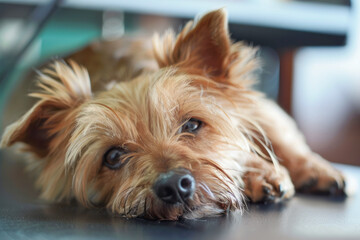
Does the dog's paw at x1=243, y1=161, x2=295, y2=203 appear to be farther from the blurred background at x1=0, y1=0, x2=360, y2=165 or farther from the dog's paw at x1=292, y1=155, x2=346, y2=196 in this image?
the blurred background at x1=0, y1=0, x2=360, y2=165

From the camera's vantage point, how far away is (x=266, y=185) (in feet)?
5.57

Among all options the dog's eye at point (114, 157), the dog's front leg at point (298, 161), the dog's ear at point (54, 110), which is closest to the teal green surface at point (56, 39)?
the dog's ear at point (54, 110)

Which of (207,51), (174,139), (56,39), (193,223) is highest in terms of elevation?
(56,39)

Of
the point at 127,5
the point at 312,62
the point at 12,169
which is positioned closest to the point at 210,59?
the point at 12,169

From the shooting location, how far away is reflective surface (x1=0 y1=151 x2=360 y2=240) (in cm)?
123

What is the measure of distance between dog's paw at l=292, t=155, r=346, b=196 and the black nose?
747 mm

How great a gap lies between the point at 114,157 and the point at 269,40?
7.96 feet

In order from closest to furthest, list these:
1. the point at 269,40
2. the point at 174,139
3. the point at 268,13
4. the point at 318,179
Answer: the point at 174,139
the point at 318,179
the point at 268,13
the point at 269,40

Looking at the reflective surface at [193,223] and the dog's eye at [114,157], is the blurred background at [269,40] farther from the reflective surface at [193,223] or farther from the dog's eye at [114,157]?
the reflective surface at [193,223]

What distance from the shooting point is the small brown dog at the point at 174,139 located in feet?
4.97

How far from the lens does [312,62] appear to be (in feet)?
16.8

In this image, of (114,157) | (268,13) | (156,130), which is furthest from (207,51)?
(268,13)

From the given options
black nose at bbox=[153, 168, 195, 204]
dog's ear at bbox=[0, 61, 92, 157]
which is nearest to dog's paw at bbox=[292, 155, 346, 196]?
black nose at bbox=[153, 168, 195, 204]

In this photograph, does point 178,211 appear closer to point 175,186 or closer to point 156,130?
point 175,186
